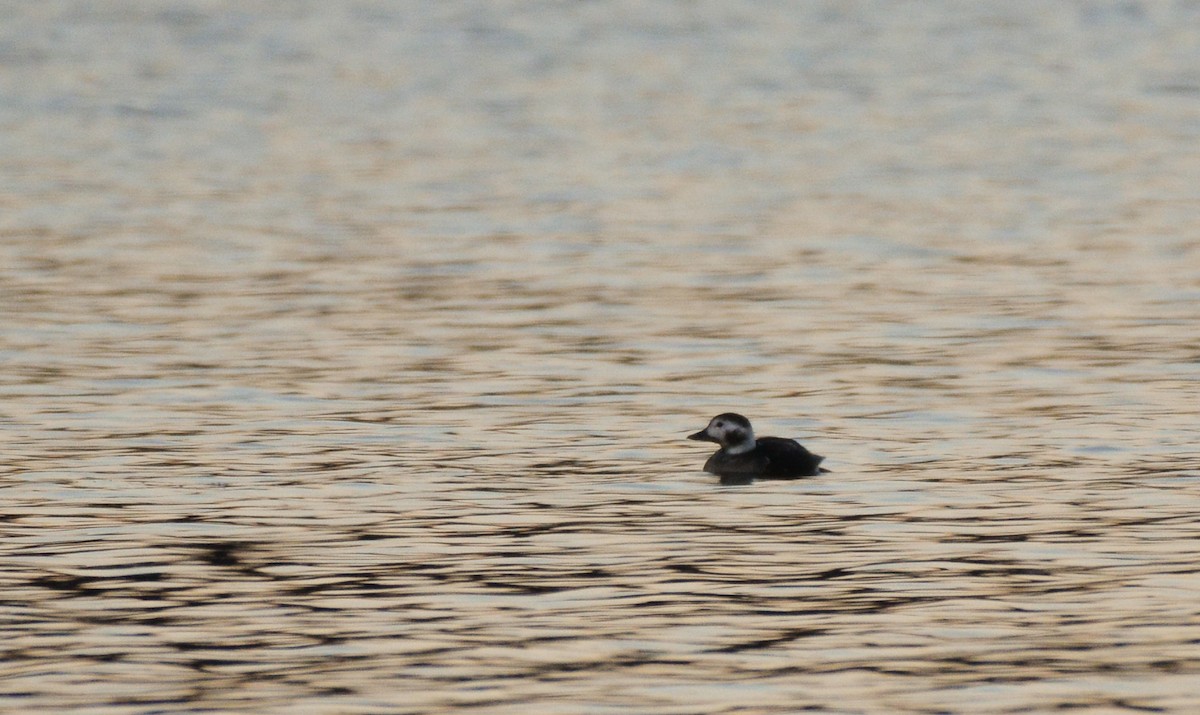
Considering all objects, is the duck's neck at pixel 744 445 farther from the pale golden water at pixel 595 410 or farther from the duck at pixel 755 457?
the pale golden water at pixel 595 410

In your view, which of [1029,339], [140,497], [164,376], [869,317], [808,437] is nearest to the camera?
[140,497]

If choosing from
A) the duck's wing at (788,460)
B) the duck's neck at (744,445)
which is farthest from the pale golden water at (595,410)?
the duck's neck at (744,445)

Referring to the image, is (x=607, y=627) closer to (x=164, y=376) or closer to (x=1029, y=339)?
(x=164, y=376)

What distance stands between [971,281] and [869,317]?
2.89 metres

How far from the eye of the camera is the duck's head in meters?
18.1

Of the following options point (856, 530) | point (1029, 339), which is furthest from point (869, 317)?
point (856, 530)

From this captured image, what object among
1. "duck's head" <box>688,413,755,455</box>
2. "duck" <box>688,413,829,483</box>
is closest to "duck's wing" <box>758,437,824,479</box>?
"duck" <box>688,413,829,483</box>

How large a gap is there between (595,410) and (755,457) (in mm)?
2999

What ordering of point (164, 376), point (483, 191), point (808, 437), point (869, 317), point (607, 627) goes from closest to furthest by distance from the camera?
point (607, 627) < point (808, 437) < point (164, 376) < point (869, 317) < point (483, 191)

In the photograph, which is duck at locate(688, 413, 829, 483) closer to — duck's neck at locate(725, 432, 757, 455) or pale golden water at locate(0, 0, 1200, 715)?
duck's neck at locate(725, 432, 757, 455)

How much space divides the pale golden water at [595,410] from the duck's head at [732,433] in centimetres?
42

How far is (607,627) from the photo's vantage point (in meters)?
13.6

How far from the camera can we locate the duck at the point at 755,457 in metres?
17.9

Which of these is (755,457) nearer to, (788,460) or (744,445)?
(744,445)
